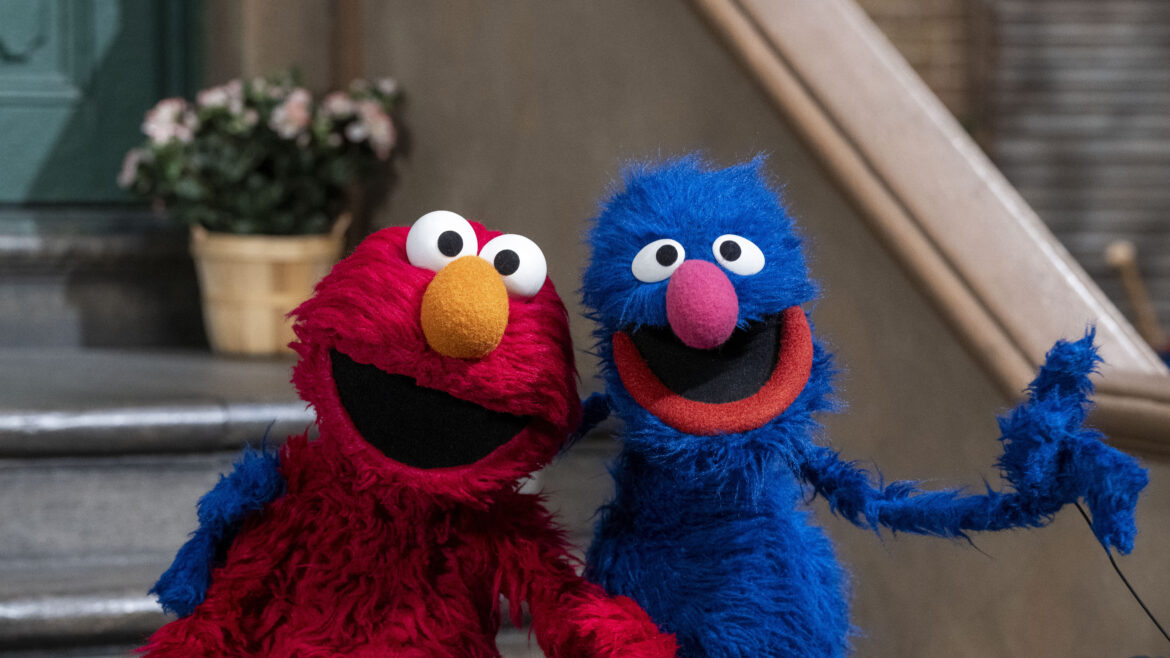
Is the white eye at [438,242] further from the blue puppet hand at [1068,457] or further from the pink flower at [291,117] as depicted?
the pink flower at [291,117]

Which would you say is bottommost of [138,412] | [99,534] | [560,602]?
[99,534]

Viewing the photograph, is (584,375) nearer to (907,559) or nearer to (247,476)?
(907,559)

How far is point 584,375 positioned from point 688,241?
0.93m

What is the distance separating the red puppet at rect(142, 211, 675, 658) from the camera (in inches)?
31.6

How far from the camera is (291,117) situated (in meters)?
2.16

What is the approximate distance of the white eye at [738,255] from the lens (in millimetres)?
797

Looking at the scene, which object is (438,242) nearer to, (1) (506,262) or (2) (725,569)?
(1) (506,262)

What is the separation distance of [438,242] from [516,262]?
0.19 feet

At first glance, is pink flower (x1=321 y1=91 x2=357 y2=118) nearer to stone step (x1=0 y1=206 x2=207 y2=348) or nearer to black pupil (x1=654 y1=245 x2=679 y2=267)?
stone step (x1=0 y1=206 x2=207 y2=348)

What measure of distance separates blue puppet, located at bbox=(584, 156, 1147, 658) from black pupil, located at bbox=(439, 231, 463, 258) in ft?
0.33

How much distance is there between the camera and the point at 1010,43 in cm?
370

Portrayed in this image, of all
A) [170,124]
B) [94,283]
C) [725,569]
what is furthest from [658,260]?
[94,283]

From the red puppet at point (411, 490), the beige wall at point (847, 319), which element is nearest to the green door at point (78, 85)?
the beige wall at point (847, 319)

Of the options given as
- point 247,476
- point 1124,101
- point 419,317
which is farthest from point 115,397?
point 1124,101
